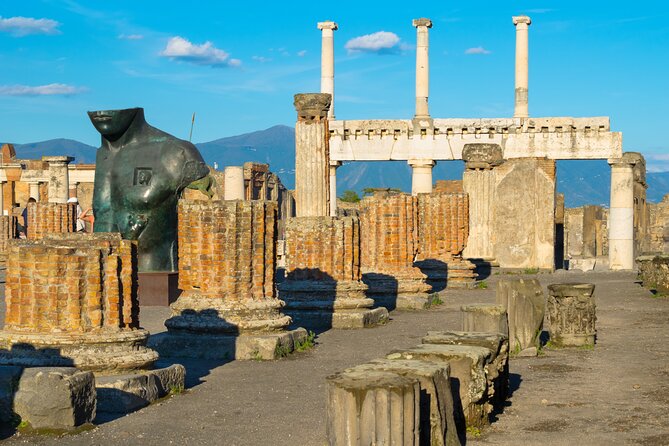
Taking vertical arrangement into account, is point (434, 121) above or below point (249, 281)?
above

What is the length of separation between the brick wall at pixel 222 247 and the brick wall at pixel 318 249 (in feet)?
9.31

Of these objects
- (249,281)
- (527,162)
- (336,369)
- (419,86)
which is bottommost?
(336,369)

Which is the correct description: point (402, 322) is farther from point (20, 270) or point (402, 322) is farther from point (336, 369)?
point (20, 270)

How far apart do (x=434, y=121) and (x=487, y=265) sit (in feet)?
25.5

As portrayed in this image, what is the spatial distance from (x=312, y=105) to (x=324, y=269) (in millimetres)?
2358

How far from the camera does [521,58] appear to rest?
32.8 m

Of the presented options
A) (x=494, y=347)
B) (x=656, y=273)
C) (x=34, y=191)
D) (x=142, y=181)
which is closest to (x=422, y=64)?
(x=656, y=273)

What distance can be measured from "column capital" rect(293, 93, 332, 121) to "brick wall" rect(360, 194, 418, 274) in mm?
3038

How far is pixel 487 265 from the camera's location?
2562 cm

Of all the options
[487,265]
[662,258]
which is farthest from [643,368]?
[487,265]

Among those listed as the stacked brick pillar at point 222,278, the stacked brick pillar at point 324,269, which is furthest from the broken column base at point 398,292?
the stacked brick pillar at point 222,278

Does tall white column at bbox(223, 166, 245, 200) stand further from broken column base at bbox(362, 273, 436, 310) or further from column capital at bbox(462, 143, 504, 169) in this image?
broken column base at bbox(362, 273, 436, 310)

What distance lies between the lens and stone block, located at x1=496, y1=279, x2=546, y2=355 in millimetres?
10335

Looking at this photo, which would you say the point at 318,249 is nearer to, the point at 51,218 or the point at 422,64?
the point at 51,218
